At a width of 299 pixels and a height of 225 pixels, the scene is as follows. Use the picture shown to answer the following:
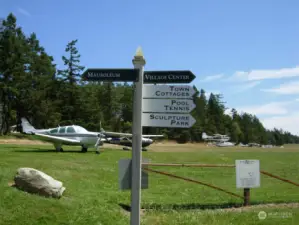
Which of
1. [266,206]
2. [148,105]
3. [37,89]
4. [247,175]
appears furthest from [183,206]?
[37,89]

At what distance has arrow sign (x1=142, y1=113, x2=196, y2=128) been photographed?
5227 mm

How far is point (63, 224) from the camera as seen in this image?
22.8ft

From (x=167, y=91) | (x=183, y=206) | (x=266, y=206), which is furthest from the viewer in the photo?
(x=266, y=206)

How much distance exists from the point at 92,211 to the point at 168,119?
349 cm

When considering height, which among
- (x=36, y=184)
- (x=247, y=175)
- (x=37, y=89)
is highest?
(x=37, y=89)

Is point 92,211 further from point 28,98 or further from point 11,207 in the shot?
point 28,98

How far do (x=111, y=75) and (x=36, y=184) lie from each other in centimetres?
391

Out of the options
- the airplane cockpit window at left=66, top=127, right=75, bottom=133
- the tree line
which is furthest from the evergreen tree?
the airplane cockpit window at left=66, top=127, right=75, bottom=133

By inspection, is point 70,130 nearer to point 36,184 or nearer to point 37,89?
point 36,184

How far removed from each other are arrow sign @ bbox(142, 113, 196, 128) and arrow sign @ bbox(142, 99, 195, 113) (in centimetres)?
7

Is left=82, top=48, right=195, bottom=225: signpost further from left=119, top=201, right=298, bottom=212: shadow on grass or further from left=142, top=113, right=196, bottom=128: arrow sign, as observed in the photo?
left=119, top=201, right=298, bottom=212: shadow on grass

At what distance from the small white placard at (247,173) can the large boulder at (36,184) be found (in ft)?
15.7

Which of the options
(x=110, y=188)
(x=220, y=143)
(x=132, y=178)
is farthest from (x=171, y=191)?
(x=220, y=143)

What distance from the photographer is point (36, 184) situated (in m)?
8.08
